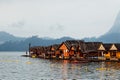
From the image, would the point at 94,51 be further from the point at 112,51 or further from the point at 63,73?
the point at 63,73

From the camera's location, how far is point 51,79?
255ft

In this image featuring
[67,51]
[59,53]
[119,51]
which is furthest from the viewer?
[59,53]

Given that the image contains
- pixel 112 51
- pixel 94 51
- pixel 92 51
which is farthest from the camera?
pixel 94 51

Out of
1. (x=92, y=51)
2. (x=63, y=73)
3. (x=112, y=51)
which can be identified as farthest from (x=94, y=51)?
(x=63, y=73)

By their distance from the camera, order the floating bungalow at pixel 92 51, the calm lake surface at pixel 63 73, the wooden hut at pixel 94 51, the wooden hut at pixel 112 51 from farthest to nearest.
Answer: the wooden hut at pixel 94 51 < the floating bungalow at pixel 92 51 < the wooden hut at pixel 112 51 < the calm lake surface at pixel 63 73

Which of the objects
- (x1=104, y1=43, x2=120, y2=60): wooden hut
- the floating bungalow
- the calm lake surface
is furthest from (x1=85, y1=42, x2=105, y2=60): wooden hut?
the calm lake surface

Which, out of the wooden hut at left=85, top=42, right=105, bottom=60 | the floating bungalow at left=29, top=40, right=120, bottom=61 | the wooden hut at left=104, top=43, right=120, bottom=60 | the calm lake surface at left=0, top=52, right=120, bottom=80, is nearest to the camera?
the calm lake surface at left=0, top=52, right=120, bottom=80

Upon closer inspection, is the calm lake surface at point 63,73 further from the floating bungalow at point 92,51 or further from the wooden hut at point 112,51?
the floating bungalow at point 92,51

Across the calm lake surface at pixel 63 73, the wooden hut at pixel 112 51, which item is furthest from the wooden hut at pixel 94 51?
the calm lake surface at pixel 63 73

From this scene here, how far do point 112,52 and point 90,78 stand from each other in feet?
256

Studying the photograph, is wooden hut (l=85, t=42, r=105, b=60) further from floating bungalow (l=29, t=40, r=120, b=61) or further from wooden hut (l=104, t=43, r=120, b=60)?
wooden hut (l=104, t=43, r=120, b=60)

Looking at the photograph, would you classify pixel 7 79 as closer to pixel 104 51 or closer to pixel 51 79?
pixel 51 79

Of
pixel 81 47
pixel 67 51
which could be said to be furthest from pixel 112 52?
pixel 67 51

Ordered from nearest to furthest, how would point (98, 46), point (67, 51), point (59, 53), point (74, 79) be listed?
point (74, 79)
point (98, 46)
point (67, 51)
point (59, 53)
